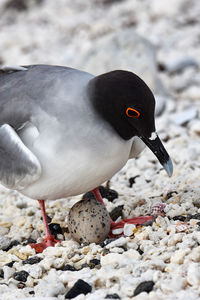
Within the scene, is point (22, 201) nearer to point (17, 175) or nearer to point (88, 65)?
point (17, 175)

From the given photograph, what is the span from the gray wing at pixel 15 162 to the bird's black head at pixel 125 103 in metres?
0.56

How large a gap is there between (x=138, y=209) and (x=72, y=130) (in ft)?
3.57

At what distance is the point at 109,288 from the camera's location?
311 centimetres

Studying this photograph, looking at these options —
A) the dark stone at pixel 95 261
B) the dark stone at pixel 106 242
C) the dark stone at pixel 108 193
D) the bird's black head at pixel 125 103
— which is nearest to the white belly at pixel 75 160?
the bird's black head at pixel 125 103

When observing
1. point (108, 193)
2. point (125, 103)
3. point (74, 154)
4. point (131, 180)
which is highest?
point (125, 103)

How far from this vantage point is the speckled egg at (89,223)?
3.78m

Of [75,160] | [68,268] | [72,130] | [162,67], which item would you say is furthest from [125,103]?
[162,67]

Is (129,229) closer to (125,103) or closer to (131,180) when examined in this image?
(125,103)

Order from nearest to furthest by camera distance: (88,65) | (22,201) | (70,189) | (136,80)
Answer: (136,80) < (70,189) < (22,201) < (88,65)

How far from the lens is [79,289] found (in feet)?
10.3

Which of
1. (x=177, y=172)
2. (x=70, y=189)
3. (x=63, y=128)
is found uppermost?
(x=63, y=128)

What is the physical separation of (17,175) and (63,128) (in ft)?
1.71

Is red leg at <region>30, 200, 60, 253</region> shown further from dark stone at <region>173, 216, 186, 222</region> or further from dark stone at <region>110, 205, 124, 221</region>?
dark stone at <region>173, 216, 186, 222</region>

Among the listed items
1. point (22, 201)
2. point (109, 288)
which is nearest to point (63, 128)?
point (109, 288)
